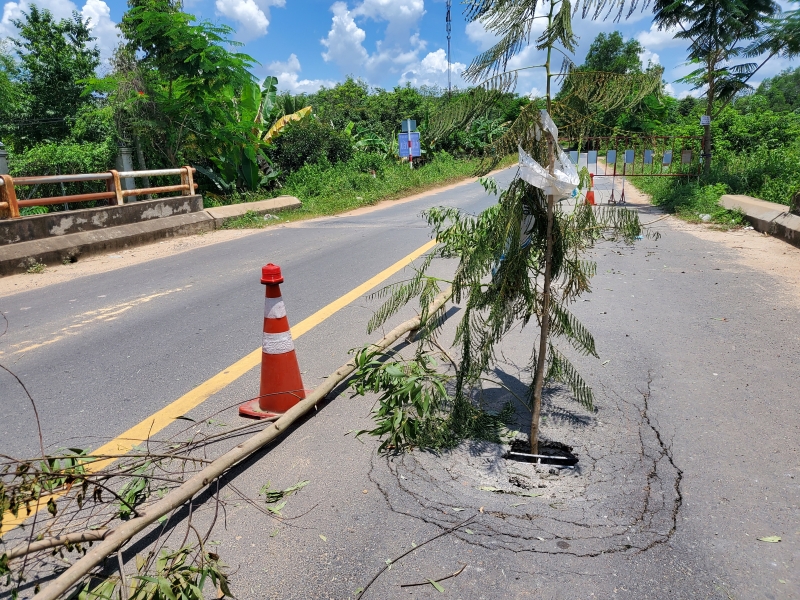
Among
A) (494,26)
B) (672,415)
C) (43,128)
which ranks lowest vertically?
(672,415)

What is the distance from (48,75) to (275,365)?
30.8 metres

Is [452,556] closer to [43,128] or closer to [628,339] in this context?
[628,339]

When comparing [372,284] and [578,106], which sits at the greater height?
[578,106]

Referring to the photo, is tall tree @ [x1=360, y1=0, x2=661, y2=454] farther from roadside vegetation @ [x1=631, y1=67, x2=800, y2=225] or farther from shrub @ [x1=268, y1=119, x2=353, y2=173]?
shrub @ [x1=268, y1=119, x2=353, y2=173]

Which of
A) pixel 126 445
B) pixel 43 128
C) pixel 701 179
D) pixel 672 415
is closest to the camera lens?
pixel 126 445

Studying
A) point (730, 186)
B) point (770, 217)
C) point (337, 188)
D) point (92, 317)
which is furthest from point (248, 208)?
point (730, 186)

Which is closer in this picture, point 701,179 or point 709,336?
point 709,336

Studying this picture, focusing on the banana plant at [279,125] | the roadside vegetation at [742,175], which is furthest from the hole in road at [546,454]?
the banana plant at [279,125]

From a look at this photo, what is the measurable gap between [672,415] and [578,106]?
2.00 m

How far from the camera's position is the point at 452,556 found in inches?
94.9

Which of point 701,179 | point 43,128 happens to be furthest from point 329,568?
point 43,128

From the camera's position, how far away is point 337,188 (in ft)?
63.2

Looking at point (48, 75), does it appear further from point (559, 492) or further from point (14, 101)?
point (559, 492)

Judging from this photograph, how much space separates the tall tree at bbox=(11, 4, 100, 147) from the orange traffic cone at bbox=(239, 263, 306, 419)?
28.2 meters
